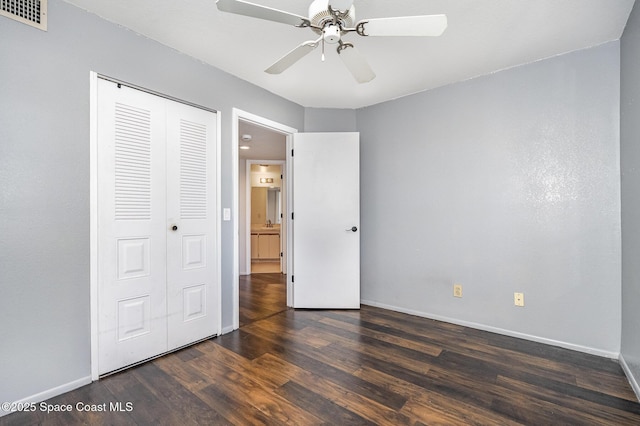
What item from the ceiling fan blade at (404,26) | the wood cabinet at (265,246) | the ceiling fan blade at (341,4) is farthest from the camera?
the wood cabinet at (265,246)

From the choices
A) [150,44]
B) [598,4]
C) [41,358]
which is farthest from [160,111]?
[598,4]

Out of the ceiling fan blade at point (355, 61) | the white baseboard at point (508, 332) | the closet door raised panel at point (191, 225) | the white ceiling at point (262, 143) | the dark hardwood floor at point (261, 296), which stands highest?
the white ceiling at point (262, 143)

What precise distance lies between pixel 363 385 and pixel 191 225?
1.77m

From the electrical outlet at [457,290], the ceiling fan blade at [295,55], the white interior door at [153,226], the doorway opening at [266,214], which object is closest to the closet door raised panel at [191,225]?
the white interior door at [153,226]

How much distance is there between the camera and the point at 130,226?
2088mm

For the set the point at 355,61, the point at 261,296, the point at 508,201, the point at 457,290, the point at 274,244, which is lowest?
the point at 261,296

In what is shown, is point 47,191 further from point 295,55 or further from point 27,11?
point 295,55

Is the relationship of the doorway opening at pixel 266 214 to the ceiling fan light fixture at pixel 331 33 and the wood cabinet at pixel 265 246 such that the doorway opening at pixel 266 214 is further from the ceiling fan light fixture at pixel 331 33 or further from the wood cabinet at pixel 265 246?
the ceiling fan light fixture at pixel 331 33

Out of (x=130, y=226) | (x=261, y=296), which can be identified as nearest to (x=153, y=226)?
(x=130, y=226)

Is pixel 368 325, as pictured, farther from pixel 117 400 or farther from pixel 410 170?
pixel 117 400

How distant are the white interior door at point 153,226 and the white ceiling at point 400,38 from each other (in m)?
0.50

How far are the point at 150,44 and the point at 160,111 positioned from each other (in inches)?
19.1

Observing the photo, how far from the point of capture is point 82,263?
186 centimetres

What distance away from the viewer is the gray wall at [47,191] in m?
1.60
